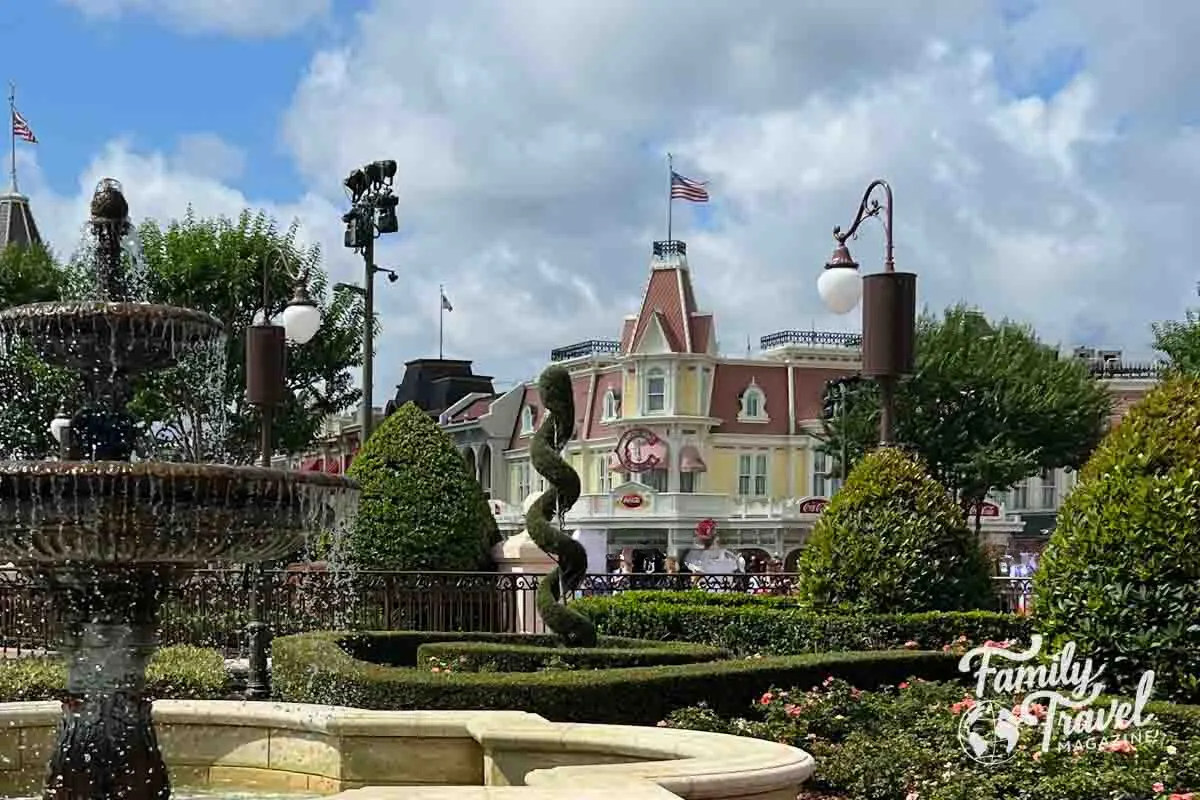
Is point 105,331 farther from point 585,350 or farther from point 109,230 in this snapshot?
point 585,350

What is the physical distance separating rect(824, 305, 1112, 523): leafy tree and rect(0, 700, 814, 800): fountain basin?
34993mm

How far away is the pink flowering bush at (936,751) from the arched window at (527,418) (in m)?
57.4

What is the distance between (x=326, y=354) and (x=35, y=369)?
6.95 m

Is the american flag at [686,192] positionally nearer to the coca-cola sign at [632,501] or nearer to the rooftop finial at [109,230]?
the coca-cola sign at [632,501]

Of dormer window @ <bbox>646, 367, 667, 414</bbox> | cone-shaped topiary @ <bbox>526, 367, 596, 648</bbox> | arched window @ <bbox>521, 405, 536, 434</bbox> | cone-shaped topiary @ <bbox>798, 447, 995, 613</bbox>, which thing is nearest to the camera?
cone-shaped topiary @ <bbox>798, 447, 995, 613</bbox>

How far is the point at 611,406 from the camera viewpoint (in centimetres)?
6212

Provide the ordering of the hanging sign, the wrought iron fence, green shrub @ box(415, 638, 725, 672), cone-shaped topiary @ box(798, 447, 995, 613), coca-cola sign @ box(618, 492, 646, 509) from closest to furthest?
1. green shrub @ box(415, 638, 725, 672)
2. cone-shaped topiary @ box(798, 447, 995, 613)
3. the wrought iron fence
4. coca-cola sign @ box(618, 492, 646, 509)
5. the hanging sign

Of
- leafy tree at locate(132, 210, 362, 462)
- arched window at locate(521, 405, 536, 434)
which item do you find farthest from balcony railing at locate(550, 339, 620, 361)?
leafy tree at locate(132, 210, 362, 462)

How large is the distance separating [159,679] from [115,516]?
7.18 meters

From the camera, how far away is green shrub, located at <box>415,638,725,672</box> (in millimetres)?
12289

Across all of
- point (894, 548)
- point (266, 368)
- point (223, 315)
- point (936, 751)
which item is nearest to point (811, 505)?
point (223, 315)

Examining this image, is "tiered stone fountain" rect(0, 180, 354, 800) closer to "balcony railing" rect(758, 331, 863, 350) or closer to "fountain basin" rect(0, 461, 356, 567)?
"fountain basin" rect(0, 461, 356, 567)

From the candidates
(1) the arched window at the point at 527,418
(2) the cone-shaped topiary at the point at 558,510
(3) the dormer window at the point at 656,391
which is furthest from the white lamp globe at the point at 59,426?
(1) the arched window at the point at 527,418

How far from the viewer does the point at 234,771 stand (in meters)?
9.30
